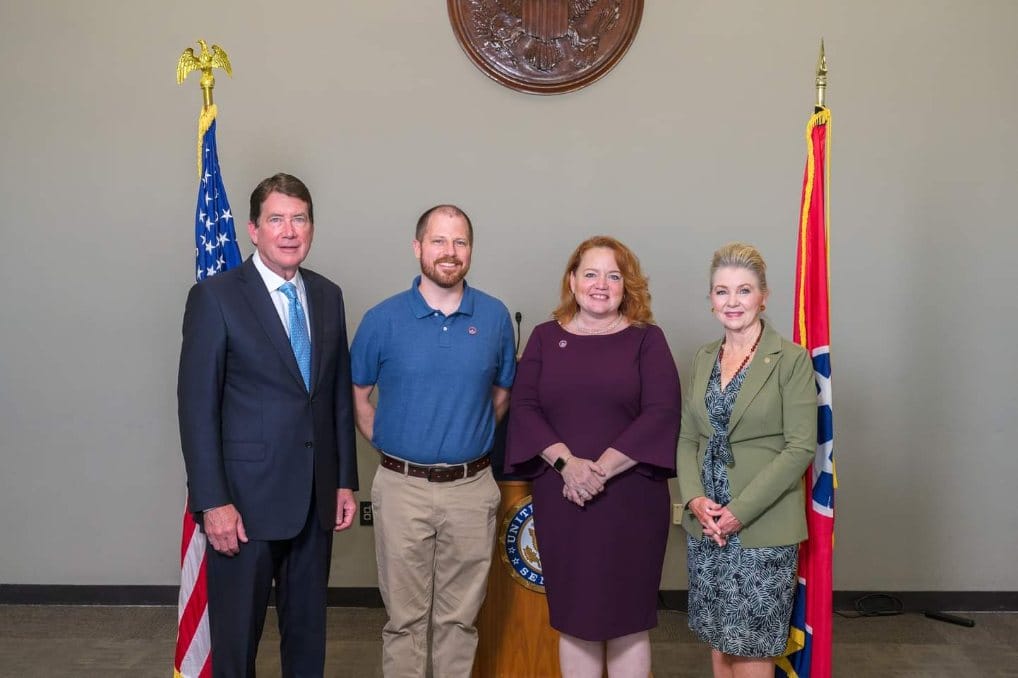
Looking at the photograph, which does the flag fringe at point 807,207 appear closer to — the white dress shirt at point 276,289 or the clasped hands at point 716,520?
the clasped hands at point 716,520

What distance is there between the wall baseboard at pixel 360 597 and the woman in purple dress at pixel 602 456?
152 centimetres

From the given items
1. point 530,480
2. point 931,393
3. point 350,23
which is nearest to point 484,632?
point 530,480

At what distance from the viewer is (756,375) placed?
241 centimetres

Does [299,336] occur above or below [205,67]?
below

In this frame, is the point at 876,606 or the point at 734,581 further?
the point at 876,606

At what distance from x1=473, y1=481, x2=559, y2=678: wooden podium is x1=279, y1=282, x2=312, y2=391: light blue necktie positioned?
0.89 metres

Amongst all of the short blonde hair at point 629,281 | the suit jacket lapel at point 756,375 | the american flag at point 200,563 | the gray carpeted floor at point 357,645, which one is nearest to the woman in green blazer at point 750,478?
the suit jacket lapel at point 756,375

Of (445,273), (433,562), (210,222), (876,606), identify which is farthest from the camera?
(876,606)

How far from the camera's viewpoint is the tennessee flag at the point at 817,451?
244cm

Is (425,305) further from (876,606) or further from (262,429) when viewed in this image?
(876,606)

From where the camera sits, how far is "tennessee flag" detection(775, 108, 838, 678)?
2.44m

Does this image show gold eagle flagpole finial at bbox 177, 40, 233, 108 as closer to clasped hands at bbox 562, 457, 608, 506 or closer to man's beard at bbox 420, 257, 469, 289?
man's beard at bbox 420, 257, 469, 289

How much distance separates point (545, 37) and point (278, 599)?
2521 mm

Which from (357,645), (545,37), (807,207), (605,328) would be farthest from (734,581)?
(545,37)
